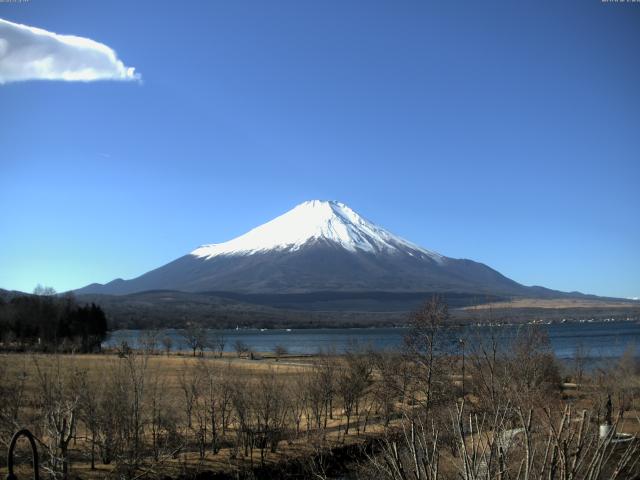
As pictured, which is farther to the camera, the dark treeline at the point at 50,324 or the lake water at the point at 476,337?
the dark treeline at the point at 50,324

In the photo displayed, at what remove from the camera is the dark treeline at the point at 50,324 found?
89938mm

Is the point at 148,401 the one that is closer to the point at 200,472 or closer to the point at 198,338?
the point at 200,472


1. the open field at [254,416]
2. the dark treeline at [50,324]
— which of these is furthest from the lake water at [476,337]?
the dark treeline at [50,324]

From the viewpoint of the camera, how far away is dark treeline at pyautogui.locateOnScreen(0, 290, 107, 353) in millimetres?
89938

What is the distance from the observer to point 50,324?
3725 inches

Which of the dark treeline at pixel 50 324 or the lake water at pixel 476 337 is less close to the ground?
the dark treeline at pixel 50 324

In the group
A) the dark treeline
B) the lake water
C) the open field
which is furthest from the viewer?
the dark treeline

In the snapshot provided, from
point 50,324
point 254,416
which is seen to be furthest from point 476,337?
point 50,324

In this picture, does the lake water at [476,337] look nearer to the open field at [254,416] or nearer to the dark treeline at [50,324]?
the open field at [254,416]

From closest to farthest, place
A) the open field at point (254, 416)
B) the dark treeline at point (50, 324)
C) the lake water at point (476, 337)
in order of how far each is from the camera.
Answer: the open field at point (254, 416) → the lake water at point (476, 337) → the dark treeline at point (50, 324)

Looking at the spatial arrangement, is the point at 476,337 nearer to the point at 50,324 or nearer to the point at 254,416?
the point at 254,416

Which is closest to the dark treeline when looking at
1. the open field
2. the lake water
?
the lake water

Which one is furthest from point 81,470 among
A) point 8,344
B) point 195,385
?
point 8,344

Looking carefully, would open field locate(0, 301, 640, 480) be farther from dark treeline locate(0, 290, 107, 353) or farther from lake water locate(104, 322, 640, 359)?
dark treeline locate(0, 290, 107, 353)
